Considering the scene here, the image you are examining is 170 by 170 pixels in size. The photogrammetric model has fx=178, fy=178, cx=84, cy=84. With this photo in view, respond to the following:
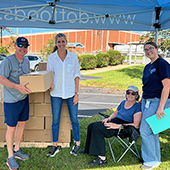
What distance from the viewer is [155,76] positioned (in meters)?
2.45

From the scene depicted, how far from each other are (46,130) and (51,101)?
0.63 meters

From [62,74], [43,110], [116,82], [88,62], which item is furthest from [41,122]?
[88,62]

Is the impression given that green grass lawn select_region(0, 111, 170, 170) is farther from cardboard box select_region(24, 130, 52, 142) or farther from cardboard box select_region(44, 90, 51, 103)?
cardboard box select_region(44, 90, 51, 103)

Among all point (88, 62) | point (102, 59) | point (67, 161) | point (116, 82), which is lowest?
point (67, 161)

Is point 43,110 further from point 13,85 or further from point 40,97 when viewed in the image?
point 13,85

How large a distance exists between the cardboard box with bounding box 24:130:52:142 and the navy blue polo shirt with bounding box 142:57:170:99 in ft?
6.02

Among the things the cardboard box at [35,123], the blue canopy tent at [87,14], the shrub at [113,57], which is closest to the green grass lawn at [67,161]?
the cardboard box at [35,123]

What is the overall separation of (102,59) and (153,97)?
17928 mm

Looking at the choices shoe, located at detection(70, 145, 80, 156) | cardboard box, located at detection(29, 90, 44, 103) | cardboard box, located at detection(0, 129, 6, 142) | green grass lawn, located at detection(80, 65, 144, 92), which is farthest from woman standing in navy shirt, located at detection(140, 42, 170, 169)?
green grass lawn, located at detection(80, 65, 144, 92)

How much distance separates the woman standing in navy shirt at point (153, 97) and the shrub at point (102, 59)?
17.3 m

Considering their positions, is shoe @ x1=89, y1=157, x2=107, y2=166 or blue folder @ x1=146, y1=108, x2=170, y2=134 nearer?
blue folder @ x1=146, y1=108, x2=170, y2=134

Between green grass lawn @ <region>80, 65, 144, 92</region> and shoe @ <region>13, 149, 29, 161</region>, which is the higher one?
green grass lawn @ <region>80, 65, 144, 92</region>

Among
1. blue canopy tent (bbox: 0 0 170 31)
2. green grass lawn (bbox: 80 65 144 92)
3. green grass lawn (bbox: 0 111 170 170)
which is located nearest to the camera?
green grass lawn (bbox: 0 111 170 170)

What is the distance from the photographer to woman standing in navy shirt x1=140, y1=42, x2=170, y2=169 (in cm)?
239
